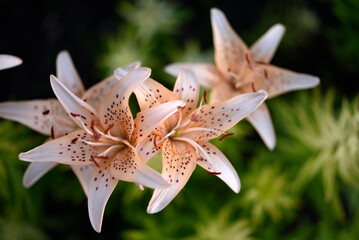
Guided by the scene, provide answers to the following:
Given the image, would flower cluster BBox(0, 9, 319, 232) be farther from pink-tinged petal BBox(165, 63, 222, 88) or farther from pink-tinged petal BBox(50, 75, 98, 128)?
pink-tinged petal BBox(165, 63, 222, 88)

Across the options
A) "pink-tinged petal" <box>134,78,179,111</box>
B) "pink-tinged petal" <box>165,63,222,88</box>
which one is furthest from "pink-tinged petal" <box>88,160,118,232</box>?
"pink-tinged petal" <box>165,63,222,88</box>

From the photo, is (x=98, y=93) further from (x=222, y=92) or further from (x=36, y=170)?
(x=222, y=92)

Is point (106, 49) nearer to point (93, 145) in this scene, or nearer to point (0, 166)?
point (0, 166)

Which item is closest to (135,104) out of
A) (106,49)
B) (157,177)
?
(106,49)

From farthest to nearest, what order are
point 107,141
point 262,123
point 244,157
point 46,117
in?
1. point 244,157
2. point 262,123
3. point 46,117
4. point 107,141

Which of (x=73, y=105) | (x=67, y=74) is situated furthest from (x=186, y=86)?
(x=67, y=74)

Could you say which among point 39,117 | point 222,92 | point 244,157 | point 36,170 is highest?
point 222,92
